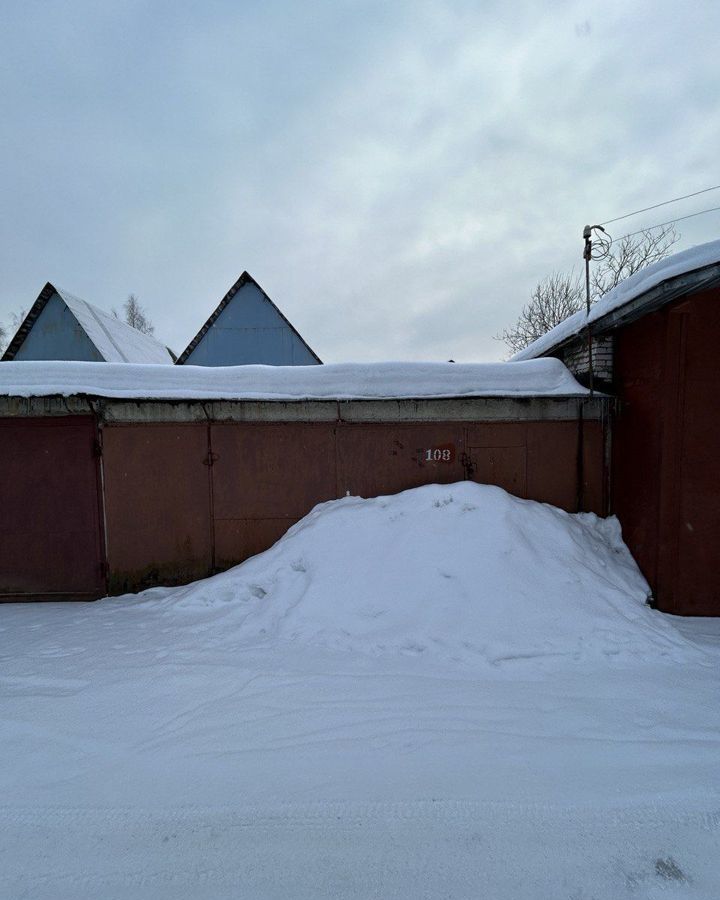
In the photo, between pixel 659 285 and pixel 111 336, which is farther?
pixel 111 336

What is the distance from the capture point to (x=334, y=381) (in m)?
5.71

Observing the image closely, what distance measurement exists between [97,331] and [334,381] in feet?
43.2

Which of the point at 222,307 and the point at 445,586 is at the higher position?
the point at 222,307

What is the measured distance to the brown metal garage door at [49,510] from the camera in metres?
5.60

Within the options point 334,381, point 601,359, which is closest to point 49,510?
point 334,381

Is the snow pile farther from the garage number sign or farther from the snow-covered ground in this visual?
the garage number sign

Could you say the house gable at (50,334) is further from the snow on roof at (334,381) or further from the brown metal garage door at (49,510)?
the snow on roof at (334,381)

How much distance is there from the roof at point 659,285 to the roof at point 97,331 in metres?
14.3

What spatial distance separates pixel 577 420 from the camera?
5.74 meters

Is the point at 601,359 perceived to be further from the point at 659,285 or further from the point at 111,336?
the point at 111,336

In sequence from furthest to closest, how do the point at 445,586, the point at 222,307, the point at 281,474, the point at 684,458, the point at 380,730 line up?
the point at 222,307
the point at 281,474
the point at 684,458
the point at 445,586
the point at 380,730

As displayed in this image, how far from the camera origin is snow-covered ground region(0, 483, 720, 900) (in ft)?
5.98

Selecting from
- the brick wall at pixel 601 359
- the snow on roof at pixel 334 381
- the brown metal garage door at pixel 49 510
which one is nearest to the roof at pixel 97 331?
the brown metal garage door at pixel 49 510

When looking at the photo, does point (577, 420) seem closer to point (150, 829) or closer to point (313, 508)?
point (313, 508)
